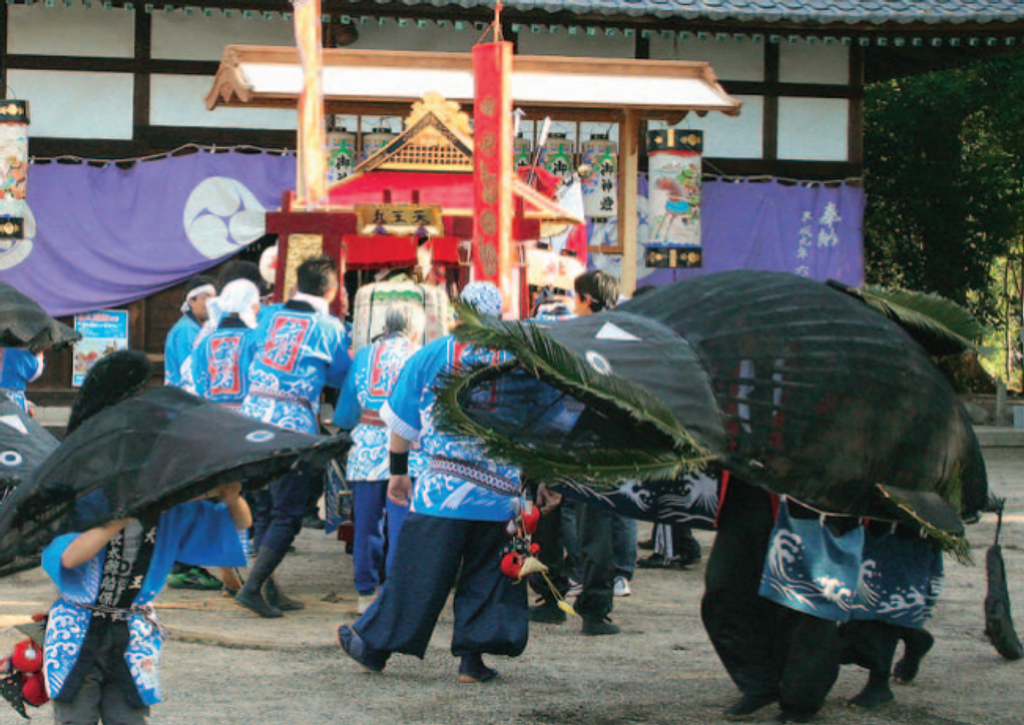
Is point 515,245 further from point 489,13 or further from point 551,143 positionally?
point 489,13

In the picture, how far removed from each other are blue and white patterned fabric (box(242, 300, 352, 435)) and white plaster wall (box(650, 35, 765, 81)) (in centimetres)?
883

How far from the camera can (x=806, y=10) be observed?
14.3 meters

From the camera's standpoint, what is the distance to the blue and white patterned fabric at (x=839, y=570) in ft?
16.1

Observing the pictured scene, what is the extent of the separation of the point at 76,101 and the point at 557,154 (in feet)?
15.9

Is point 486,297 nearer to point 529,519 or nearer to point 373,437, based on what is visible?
point 529,519

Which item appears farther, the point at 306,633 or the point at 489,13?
the point at 489,13

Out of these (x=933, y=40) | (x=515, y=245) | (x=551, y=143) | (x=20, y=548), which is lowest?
(x=20, y=548)

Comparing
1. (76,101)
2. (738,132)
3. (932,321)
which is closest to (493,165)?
(932,321)

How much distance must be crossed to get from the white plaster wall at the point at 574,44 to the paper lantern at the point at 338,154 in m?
2.71

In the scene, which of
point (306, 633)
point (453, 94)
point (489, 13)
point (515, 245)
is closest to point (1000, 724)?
point (306, 633)

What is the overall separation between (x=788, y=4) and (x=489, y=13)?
122 inches

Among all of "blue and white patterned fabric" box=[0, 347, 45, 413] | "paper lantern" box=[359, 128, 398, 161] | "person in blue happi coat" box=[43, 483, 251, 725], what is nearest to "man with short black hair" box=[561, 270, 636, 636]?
"person in blue happi coat" box=[43, 483, 251, 725]

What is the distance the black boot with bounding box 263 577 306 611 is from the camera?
287 inches

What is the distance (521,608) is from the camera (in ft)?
18.6
